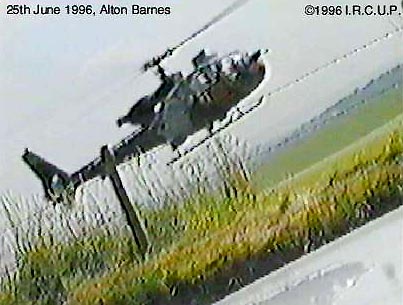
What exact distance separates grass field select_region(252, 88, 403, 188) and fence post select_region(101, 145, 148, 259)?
27cm

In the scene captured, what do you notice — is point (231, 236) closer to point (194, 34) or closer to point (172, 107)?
point (172, 107)

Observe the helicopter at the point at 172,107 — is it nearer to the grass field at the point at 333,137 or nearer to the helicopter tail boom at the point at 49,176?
the helicopter tail boom at the point at 49,176

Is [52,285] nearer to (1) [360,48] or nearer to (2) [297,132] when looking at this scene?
(2) [297,132]

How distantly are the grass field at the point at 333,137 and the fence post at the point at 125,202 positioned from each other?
0.87ft

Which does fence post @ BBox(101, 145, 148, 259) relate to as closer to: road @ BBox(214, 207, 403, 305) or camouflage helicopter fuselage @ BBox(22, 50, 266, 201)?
camouflage helicopter fuselage @ BBox(22, 50, 266, 201)

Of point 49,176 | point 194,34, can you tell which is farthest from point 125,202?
point 194,34

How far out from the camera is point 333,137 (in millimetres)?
1809

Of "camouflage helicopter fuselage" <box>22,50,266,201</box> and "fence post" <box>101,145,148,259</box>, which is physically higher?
"camouflage helicopter fuselage" <box>22,50,266,201</box>

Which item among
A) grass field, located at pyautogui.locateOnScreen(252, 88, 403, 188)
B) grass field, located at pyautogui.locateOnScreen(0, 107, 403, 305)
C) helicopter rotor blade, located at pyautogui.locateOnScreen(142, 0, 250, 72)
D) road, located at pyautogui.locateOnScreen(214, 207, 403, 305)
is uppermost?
helicopter rotor blade, located at pyautogui.locateOnScreen(142, 0, 250, 72)

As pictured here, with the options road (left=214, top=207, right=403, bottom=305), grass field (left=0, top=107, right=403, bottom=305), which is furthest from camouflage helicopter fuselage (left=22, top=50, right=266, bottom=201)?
road (left=214, top=207, right=403, bottom=305)

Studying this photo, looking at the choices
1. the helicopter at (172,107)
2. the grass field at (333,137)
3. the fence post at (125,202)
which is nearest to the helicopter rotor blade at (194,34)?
the helicopter at (172,107)

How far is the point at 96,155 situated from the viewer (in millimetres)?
1790

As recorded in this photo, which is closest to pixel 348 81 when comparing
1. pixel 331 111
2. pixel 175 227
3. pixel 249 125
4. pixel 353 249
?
pixel 331 111

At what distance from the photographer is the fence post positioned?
5.88ft
